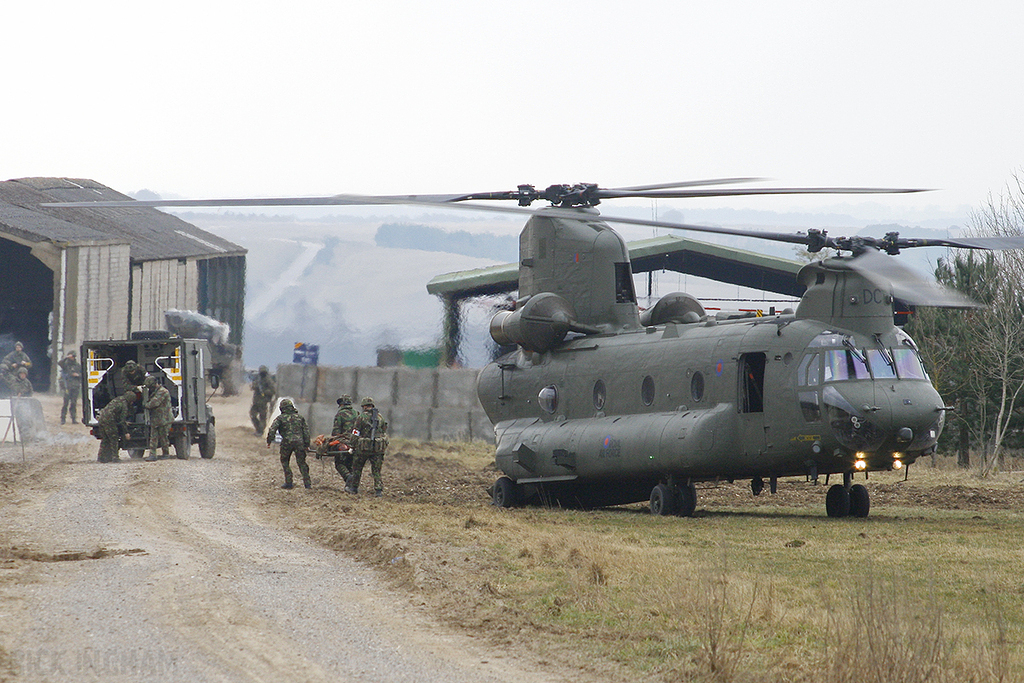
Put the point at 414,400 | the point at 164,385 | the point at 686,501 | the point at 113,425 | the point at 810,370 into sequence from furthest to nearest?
the point at 414,400, the point at 164,385, the point at 113,425, the point at 686,501, the point at 810,370

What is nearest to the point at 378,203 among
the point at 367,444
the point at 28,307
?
the point at 367,444

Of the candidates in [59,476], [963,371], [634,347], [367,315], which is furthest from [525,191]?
[367,315]

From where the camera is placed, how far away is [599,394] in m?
19.1

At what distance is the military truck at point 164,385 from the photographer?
25.9 metres

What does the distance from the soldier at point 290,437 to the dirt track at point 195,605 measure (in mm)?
3248

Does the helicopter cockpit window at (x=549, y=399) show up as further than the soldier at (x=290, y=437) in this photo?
No

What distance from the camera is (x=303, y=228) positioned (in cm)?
4241

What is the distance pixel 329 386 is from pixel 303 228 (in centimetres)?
843

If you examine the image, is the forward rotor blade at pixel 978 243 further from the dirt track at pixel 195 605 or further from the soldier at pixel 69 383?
the soldier at pixel 69 383

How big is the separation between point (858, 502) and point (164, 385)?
53.8ft

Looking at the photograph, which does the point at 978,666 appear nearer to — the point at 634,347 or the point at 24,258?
the point at 634,347

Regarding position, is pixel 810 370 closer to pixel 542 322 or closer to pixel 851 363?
pixel 851 363

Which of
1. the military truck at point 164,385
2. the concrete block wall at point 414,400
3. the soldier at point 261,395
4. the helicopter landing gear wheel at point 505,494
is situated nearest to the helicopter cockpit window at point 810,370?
the helicopter landing gear wheel at point 505,494

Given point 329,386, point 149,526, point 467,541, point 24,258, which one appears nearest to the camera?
point 467,541
